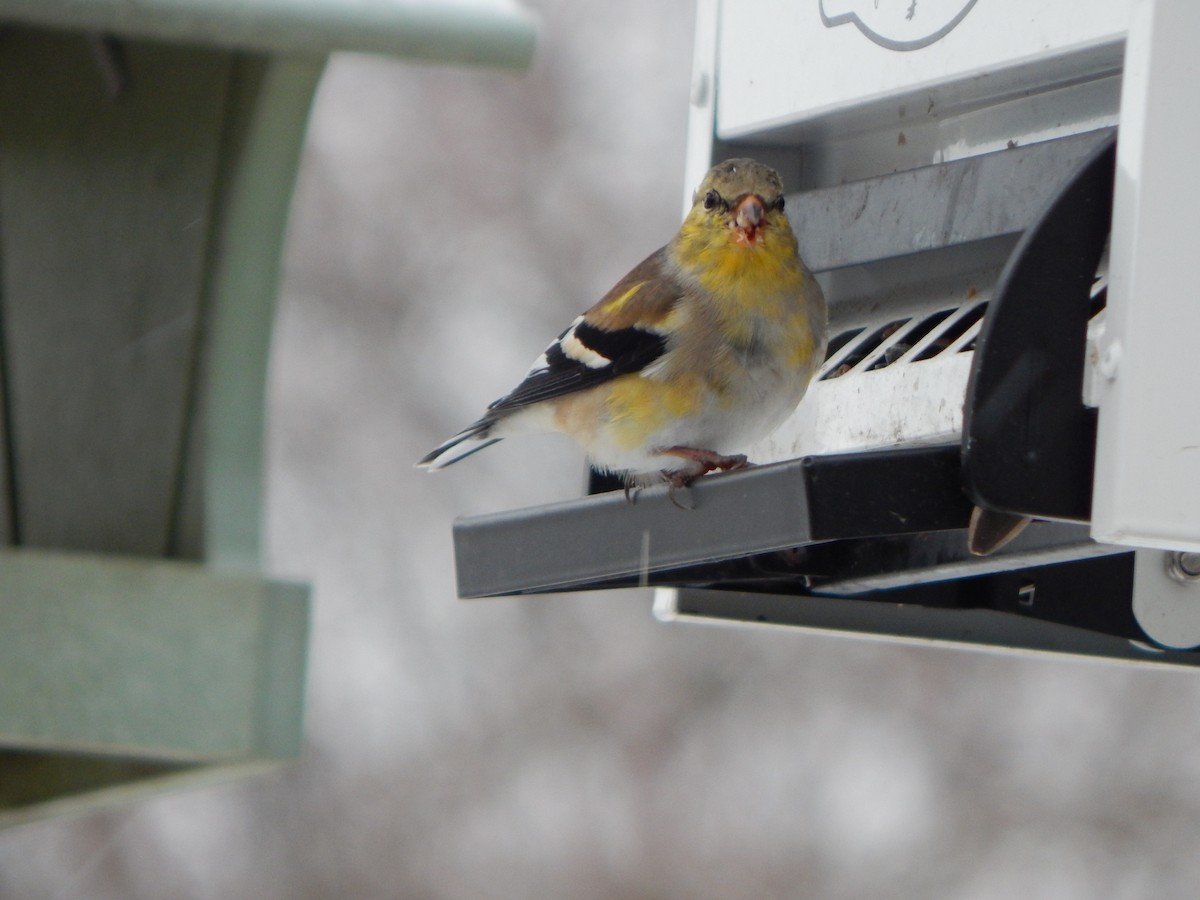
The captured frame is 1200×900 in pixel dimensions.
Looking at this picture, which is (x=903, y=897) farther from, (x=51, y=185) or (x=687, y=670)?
(x=51, y=185)

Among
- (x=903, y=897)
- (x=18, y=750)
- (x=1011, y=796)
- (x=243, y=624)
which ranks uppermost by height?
(x=243, y=624)

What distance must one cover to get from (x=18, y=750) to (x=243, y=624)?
706 millimetres

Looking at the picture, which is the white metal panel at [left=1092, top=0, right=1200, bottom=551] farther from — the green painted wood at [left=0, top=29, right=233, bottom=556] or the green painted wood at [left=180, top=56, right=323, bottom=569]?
the green painted wood at [left=0, top=29, right=233, bottom=556]

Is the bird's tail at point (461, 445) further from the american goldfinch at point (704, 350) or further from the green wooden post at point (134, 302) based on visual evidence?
the green wooden post at point (134, 302)

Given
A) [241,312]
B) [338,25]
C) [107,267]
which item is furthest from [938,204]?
[107,267]

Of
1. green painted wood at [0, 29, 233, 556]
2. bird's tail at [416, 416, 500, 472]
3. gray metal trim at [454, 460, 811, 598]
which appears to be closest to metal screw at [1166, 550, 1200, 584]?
gray metal trim at [454, 460, 811, 598]

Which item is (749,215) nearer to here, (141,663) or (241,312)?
(241,312)

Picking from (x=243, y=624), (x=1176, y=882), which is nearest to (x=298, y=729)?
(x=243, y=624)

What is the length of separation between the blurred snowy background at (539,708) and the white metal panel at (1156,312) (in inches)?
211

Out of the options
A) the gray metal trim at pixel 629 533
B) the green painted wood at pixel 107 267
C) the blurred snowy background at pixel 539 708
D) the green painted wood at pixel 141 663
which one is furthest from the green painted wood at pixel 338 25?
the blurred snowy background at pixel 539 708

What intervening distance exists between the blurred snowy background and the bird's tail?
15.1 feet

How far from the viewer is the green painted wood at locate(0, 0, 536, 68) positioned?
8.58ft

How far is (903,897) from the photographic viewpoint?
25.4 ft

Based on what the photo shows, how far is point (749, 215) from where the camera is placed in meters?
2.98
